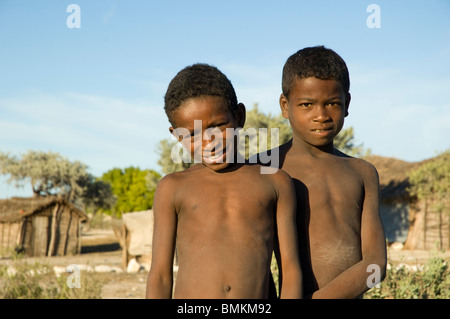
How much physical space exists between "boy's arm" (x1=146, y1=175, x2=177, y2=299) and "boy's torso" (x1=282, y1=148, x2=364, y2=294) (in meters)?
0.54

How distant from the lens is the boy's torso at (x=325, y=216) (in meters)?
2.09

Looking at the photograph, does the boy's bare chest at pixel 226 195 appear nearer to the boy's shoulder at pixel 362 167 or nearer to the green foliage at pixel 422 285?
the boy's shoulder at pixel 362 167

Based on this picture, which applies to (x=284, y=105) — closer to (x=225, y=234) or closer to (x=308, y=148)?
(x=308, y=148)

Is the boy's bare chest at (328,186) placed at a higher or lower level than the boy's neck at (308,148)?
lower

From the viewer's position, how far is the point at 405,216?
2788 centimetres

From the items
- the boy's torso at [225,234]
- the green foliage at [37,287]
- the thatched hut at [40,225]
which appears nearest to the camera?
the boy's torso at [225,234]

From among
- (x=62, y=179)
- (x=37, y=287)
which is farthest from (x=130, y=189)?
(x=37, y=287)

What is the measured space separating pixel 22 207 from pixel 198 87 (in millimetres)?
25854

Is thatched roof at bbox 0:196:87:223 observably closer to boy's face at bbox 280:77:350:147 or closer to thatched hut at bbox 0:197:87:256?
thatched hut at bbox 0:197:87:256

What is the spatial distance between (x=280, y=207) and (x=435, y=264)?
600cm

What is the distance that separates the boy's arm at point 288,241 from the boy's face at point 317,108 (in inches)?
12.4

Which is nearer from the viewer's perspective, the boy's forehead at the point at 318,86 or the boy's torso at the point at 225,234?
the boy's torso at the point at 225,234

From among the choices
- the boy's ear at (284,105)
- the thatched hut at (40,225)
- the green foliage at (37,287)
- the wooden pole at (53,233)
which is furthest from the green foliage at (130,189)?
the boy's ear at (284,105)

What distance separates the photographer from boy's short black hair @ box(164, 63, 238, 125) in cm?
203
